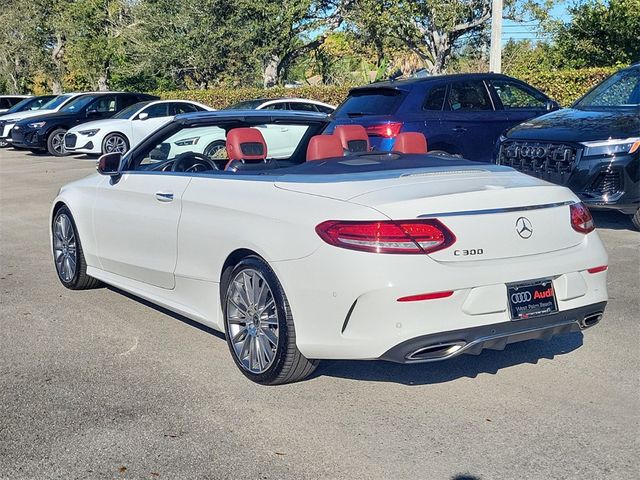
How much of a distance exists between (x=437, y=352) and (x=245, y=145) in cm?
214

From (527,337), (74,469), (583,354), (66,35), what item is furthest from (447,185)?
(66,35)

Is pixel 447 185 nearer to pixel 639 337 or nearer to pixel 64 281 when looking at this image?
pixel 639 337

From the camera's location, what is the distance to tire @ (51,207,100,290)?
682 cm

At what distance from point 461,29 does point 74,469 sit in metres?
26.6

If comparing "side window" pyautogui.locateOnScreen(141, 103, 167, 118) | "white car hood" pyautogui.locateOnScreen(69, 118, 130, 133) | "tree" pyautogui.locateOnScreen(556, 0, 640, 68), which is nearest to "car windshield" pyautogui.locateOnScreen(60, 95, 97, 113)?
"white car hood" pyautogui.locateOnScreen(69, 118, 130, 133)

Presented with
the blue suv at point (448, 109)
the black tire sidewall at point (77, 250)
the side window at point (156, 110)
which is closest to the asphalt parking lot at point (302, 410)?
the black tire sidewall at point (77, 250)

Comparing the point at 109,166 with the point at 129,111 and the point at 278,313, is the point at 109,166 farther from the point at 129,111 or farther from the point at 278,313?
the point at 129,111

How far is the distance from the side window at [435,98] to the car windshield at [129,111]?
1149 cm

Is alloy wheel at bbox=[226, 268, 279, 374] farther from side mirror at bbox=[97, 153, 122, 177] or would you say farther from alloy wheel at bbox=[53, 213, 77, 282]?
alloy wheel at bbox=[53, 213, 77, 282]

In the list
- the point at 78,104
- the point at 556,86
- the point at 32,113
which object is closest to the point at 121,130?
the point at 78,104

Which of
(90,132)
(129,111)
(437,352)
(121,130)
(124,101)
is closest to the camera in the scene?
(437,352)

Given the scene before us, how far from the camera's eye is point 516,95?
39.8ft

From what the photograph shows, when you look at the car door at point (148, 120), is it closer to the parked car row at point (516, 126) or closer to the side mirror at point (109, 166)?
the parked car row at point (516, 126)

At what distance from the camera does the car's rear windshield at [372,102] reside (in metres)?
11.1
